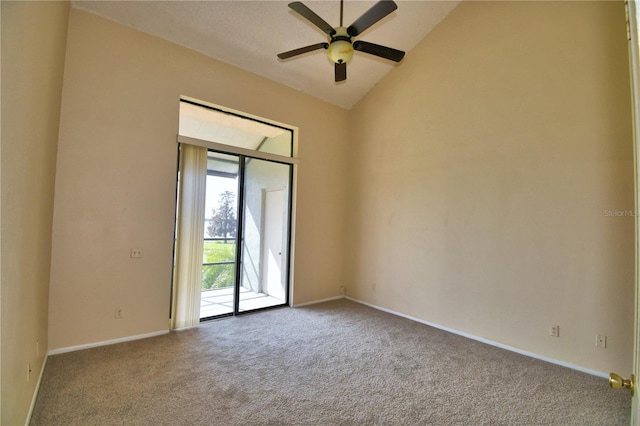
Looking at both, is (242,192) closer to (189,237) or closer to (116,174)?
(189,237)

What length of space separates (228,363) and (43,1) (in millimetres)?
3078

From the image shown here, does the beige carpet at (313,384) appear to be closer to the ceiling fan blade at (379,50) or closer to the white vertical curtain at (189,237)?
the white vertical curtain at (189,237)

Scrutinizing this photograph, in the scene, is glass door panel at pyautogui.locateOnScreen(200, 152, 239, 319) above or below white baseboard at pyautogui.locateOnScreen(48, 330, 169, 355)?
above

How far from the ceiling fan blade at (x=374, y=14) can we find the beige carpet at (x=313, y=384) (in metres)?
2.99

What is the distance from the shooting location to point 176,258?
355cm

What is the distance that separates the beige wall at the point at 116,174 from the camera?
2.89 metres

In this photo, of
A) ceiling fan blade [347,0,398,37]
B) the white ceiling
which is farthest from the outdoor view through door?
ceiling fan blade [347,0,398,37]

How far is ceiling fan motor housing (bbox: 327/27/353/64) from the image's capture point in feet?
8.17

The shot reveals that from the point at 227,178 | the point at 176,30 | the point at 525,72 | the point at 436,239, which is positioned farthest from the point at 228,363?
the point at 525,72

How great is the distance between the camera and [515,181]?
3.23 meters

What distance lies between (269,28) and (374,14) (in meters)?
1.81

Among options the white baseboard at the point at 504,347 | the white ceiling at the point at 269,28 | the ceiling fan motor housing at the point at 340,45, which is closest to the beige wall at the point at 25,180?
the white ceiling at the point at 269,28

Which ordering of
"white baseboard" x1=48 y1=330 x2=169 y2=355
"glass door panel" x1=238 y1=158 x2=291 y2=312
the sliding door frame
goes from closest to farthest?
"white baseboard" x1=48 y1=330 x2=169 y2=355, the sliding door frame, "glass door panel" x1=238 y1=158 x2=291 y2=312

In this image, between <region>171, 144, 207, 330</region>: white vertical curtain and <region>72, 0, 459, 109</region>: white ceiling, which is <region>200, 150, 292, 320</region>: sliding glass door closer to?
<region>171, 144, 207, 330</region>: white vertical curtain
